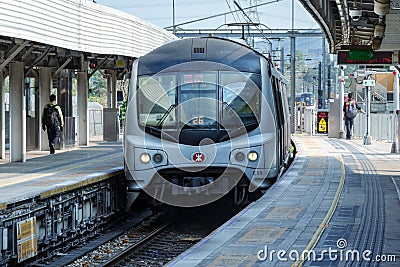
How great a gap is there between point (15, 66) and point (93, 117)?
71.9 ft

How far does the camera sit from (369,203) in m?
Result: 13.2

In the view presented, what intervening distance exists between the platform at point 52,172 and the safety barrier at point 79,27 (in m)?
2.86

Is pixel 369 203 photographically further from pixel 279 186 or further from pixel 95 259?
pixel 95 259

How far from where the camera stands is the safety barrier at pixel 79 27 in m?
17.4

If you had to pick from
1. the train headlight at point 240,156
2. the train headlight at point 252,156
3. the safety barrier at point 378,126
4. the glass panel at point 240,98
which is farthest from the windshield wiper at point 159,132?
the safety barrier at point 378,126

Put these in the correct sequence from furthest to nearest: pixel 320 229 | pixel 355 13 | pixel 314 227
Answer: pixel 355 13 < pixel 314 227 < pixel 320 229

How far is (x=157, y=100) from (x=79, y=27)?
929cm

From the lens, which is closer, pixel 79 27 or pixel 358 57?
pixel 79 27

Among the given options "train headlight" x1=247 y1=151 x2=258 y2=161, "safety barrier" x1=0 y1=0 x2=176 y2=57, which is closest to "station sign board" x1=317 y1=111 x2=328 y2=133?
"safety barrier" x1=0 y1=0 x2=176 y2=57

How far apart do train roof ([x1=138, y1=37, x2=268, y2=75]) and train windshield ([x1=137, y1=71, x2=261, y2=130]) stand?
17 cm

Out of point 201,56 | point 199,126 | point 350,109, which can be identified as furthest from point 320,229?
point 350,109

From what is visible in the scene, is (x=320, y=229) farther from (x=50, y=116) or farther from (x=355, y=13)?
(x=50, y=116)

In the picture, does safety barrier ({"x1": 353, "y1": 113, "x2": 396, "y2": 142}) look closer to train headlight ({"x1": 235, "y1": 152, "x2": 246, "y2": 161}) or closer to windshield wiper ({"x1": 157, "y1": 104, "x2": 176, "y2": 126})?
train headlight ({"x1": 235, "y1": 152, "x2": 246, "y2": 161})

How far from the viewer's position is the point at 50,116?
896 inches
